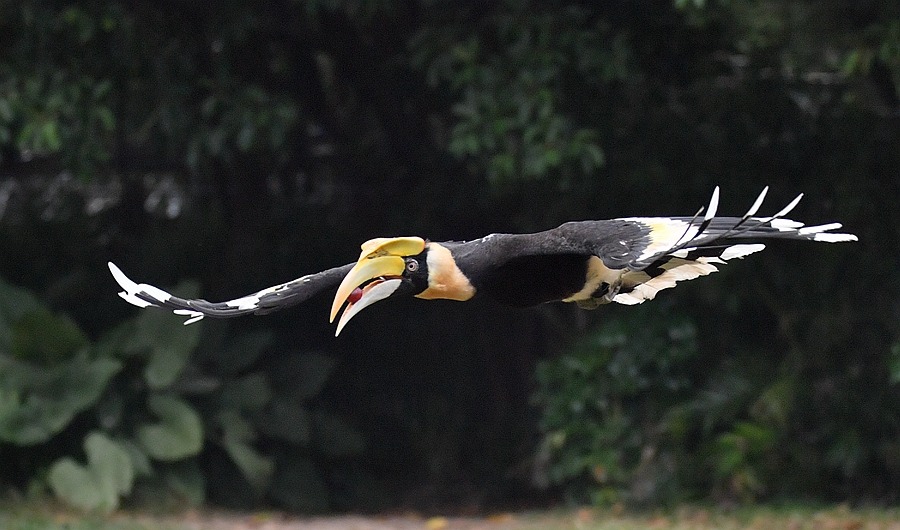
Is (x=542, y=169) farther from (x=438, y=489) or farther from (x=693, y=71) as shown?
(x=438, y=489)

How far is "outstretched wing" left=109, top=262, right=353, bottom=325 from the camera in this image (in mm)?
4309

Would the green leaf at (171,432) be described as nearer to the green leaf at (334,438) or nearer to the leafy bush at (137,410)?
the leafy bush at (137,410)

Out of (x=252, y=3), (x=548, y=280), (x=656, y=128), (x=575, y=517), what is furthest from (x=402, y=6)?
(x=548, y=280)

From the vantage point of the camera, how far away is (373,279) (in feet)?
13.2

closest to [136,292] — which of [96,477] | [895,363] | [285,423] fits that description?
[96,477]

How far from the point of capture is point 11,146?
8.53m

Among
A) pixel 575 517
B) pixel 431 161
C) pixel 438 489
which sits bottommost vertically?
pixel 438 489

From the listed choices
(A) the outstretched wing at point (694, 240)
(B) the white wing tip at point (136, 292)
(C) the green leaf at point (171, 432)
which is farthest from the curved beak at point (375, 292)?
(C) the green leaf at point (171, 432)

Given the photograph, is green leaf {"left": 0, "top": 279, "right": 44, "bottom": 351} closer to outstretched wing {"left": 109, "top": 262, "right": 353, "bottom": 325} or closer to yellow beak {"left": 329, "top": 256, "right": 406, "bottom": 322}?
outstretched wing {"left": 109, "top": 262, "right": 353, "bottom": 325}

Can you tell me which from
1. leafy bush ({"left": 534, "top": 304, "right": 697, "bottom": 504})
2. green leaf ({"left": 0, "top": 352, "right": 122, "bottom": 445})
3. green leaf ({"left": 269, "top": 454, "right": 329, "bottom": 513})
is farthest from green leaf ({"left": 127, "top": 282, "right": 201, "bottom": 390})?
leafy bush ({"left": 534, "top": 304, "right": 697, "bottom": 504})

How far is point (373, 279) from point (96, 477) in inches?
135

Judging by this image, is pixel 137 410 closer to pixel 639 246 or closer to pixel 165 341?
pixel 165 341

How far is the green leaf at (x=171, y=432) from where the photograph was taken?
716 centimetres

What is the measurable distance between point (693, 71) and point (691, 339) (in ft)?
4.85
